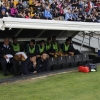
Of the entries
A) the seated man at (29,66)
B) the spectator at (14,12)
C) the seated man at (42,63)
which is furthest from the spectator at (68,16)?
the seated man at (29,66)

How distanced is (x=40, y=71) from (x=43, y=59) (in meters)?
0.45

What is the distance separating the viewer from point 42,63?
9.43m

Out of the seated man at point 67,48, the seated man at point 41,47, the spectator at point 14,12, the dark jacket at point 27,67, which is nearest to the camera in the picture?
the dark jacket at point 27,67

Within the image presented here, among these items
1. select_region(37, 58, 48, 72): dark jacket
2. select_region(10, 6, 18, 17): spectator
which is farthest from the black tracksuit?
select_region(10, 6, 18, 17): spectator

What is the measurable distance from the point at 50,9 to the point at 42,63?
27.5 ft

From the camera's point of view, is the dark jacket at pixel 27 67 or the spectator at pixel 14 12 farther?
the spectator at pixel 14 12

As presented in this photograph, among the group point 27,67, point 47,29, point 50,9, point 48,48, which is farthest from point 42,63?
point 50,9

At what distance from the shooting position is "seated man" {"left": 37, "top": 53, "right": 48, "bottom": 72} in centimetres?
930

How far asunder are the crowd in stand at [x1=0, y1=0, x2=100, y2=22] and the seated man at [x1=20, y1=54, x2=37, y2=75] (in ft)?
10.6

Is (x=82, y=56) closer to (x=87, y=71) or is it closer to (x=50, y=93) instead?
(x=87, y=71)

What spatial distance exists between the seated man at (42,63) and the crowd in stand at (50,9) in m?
3.16

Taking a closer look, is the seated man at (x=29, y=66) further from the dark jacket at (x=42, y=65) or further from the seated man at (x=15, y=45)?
the seated man at (x=15, y=45)

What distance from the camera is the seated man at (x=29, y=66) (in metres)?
8.56

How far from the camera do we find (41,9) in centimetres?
1612
